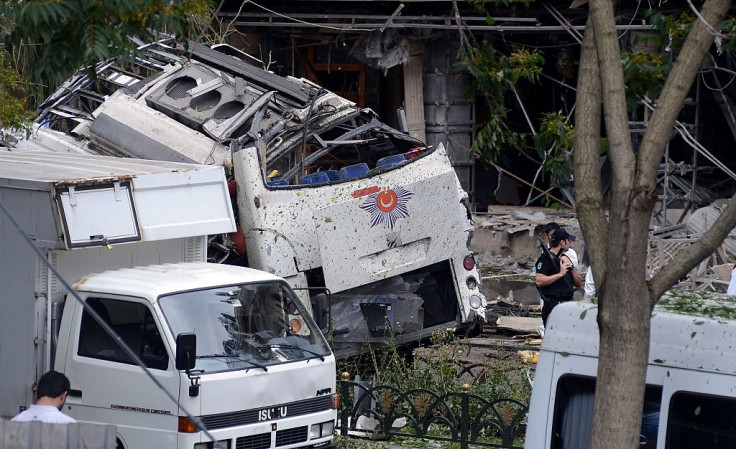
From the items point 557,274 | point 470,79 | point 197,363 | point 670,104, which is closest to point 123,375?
point 197,363

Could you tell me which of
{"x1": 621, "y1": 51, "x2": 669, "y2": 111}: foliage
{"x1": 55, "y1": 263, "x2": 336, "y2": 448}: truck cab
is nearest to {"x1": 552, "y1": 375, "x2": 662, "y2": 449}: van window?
{"x1": 621, "y1": 51, "x2": 669, "y2": 111}: foliage

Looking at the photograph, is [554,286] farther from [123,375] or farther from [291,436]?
[123,375]

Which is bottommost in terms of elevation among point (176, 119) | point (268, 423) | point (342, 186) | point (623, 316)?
point (268, 423)

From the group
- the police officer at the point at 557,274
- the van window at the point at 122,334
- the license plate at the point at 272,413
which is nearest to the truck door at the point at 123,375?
the van window at the point at 122,334

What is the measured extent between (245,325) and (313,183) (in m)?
2.70

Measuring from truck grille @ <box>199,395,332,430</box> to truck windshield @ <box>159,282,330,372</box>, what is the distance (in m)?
0.31

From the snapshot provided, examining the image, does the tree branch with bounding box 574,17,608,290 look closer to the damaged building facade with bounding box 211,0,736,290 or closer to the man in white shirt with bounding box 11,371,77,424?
the man in white shirt with bounding box 11,371,77,424

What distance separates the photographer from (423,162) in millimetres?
10500

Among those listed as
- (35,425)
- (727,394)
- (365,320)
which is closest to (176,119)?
(365,320)

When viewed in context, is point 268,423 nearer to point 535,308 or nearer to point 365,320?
point 365,320

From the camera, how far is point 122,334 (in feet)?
24.9

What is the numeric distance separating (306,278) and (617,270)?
5506 millimetres

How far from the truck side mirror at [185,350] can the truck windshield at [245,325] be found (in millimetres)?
244

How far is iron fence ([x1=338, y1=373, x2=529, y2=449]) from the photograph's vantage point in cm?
863
